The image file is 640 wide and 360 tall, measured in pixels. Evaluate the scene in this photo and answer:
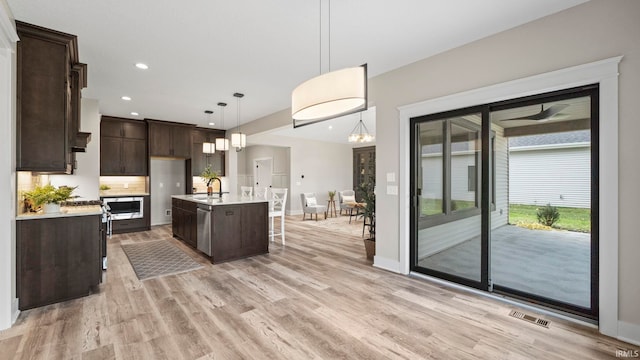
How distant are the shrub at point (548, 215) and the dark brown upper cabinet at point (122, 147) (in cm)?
755

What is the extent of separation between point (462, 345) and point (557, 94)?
229cm

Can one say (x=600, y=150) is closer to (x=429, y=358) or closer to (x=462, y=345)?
(x=462, y=345)

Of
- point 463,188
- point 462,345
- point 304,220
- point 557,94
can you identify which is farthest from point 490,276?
point 304,220

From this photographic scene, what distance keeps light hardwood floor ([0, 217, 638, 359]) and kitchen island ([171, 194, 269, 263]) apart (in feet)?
2.00

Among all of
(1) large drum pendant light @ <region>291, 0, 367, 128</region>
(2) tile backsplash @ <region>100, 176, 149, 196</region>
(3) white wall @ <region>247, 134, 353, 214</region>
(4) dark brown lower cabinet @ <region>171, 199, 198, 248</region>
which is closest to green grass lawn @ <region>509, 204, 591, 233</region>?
(1) large drum pendant light @ <region>291, 0, 367, 128</region>

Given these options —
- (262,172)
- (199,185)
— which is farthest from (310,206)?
(199,185)

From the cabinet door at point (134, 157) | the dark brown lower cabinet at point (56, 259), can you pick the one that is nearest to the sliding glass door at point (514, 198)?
the dark brown lower cabinet at point (56, 259)

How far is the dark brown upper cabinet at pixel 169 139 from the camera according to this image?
6887mm

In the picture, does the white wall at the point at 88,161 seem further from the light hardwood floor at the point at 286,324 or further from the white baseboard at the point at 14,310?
the white baseboard at the point at 14,310

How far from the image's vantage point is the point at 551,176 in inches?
108

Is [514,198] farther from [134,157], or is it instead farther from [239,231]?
[134,157]

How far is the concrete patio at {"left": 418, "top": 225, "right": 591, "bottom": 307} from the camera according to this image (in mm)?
2688

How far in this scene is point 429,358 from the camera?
6.36ft

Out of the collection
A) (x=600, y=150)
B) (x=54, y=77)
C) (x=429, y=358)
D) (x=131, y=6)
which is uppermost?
(x=131, y=6)
